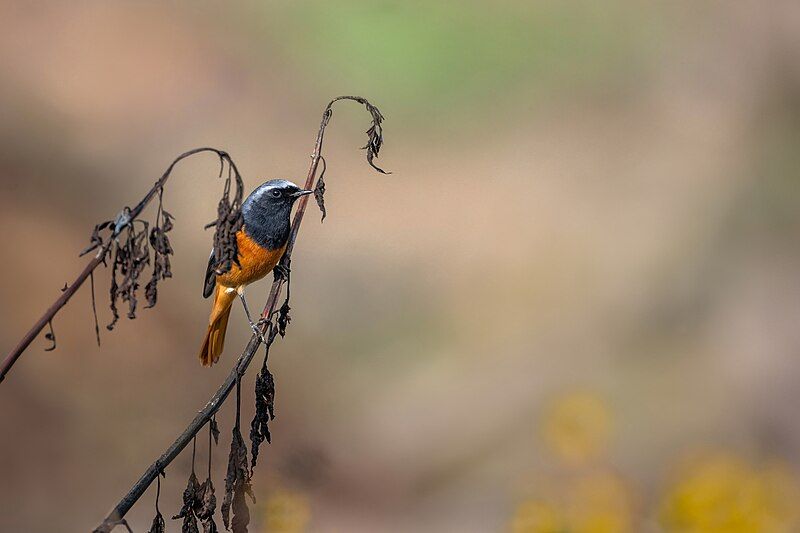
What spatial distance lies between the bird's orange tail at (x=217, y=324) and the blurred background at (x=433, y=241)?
1.03 m

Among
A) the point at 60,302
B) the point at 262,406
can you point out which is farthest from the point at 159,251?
the point at 262,406

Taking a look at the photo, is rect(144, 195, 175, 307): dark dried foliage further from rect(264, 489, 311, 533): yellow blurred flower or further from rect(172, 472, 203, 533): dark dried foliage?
rect(264, 489, 311, 533): yellow blurred flower

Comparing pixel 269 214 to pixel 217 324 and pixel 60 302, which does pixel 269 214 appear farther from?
pixel 60 302

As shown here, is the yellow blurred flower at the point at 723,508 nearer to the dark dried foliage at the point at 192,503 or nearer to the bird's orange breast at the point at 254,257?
the bird's orange breast at the point at 254,257

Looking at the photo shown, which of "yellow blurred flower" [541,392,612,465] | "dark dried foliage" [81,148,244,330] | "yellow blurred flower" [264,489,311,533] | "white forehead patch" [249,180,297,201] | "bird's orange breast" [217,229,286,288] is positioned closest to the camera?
"dark dried foliage" [81,148,244,330]

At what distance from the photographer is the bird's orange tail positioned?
4.03 m

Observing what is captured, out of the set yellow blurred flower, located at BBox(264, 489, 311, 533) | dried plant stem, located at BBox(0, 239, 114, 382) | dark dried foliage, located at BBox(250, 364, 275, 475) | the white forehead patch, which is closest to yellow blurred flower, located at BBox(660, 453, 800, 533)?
yellow blurred flower, located at BBox(264, 489, 311, 533)

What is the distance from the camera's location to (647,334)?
595cm

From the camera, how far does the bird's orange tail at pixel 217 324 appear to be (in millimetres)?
4031

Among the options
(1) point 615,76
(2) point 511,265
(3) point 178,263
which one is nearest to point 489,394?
(2) point 511,265

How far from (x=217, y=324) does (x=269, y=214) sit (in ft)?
3.47

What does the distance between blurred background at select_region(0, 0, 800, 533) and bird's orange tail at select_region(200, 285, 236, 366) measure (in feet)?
3.39

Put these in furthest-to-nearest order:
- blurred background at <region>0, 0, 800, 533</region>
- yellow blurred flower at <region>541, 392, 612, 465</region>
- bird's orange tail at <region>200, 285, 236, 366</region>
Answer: blurred background at <region>0, 0, 800, 533</region>, yellow blurred flower at <region>541, 392, 612, 465</region>, bird's orange tail at <region>200, 285, 236, 366</region>

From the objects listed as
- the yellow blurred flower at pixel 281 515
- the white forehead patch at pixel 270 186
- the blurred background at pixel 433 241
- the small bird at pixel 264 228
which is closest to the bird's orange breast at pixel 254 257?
the small bird at pixel 264 228
